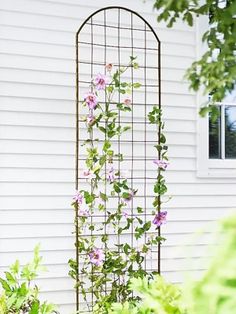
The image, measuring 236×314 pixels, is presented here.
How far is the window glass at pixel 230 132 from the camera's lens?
4.24 m

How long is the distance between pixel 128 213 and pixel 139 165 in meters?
0.36

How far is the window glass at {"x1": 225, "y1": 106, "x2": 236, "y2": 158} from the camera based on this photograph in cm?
424

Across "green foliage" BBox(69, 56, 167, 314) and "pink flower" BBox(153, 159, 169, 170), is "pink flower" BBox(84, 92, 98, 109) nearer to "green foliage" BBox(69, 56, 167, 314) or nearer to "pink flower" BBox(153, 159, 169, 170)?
"green foliage" BBox(69, 56, 167, 314)

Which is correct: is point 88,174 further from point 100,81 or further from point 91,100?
point 100,81

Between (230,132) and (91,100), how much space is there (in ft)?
4.43

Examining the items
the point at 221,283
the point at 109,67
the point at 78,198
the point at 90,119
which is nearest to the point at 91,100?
the point at 90,119

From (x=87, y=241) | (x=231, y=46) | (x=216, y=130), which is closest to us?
(x=231, y=46)

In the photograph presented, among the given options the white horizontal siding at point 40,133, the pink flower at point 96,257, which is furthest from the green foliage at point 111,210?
the white horizontal siding at point 40,133

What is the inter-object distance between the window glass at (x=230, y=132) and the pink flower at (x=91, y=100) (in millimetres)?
1285

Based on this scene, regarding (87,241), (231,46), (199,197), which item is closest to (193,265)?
(231,46)

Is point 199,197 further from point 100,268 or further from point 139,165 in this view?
point 100,268

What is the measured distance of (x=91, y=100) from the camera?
349 cm

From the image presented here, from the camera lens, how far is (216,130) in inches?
166

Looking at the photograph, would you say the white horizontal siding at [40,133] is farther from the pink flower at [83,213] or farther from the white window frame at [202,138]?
the white window frame at [202,138]
